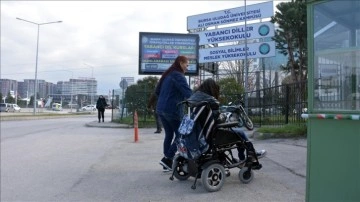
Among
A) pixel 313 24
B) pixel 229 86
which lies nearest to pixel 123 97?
pixel 229 86

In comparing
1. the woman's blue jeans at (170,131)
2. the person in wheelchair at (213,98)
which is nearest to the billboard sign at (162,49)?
the woman's blue jeans at (170,131)

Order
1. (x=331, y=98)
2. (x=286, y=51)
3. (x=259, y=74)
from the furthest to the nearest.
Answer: (x=259, y=74)
(x=286, y=51)
(x=331, y=98)

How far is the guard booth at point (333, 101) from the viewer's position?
12.5ft

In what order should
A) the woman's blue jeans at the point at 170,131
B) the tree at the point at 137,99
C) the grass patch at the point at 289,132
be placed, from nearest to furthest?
the woman's blue jeans at the point at 170,131
the grass patch at the point at 289,132
the tree at the point at 137,99

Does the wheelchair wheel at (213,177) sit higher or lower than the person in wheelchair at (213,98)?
lower

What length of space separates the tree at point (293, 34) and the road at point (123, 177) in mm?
19966

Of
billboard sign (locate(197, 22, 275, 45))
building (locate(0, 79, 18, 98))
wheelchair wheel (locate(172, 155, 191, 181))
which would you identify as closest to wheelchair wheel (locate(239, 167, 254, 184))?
wheelchair wheel (locate(172, 155, 191, 181))

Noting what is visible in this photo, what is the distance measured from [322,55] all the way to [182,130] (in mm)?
2344

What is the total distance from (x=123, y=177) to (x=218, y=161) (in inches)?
80.5

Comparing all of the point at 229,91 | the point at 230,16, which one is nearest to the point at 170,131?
the point at 229,91

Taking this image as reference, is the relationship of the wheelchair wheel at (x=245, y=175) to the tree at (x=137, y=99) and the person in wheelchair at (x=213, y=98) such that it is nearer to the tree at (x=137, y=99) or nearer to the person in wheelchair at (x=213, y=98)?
the person in wheelchair at (x=213, y=98)

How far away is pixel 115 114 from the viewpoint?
87.2ft

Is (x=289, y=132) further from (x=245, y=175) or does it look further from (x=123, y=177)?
(x=123, y=177)

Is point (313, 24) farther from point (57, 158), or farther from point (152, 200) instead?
Answer: point (57, 158)
